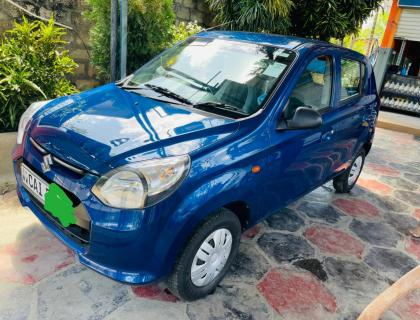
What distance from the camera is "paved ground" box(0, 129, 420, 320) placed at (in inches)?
85.4

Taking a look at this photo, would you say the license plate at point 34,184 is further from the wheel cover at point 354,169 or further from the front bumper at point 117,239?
the wheel cover at point 354,169

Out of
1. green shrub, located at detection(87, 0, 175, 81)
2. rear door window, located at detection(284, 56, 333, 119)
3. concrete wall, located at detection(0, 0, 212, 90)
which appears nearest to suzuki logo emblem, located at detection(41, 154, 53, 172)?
rear door window, located at detection(284, 56, 333, 119)

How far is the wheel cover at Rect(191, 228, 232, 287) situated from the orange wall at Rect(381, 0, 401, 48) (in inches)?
419

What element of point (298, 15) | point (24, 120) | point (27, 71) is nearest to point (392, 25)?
point (298, 15)

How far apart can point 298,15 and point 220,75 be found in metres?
5.18

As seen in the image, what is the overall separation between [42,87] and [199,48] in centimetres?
197

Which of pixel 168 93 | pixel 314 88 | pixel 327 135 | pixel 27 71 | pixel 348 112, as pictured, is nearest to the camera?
pixel 168 93

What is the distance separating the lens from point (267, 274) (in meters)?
2.65

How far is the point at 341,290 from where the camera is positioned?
8.56 feet

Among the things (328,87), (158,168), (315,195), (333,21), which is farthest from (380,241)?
(333,21)

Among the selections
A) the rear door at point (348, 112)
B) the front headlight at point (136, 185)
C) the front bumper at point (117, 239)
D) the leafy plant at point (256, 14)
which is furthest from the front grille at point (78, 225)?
the leafy plant at point (256, 14)

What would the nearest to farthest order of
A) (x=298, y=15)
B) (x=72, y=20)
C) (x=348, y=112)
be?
(x=348, y=112)
(x=72, y=20)
(x=298, y=15)

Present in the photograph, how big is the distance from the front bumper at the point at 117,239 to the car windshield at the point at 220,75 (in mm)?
955

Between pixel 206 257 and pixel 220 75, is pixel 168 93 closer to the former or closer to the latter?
pixel 220 75
